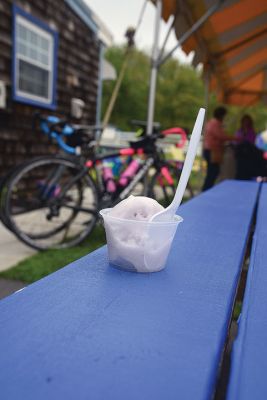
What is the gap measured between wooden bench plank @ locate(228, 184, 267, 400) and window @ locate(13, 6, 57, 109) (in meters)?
5.31

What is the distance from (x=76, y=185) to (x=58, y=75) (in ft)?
12.7

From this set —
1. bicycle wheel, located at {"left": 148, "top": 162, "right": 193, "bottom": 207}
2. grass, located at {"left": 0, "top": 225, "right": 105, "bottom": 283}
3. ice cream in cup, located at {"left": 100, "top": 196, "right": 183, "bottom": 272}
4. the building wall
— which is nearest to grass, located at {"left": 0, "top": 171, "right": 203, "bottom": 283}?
grass, located at {"left": 0, "top": 225, "right": 105, "bottom": 283}

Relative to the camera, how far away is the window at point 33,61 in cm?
560

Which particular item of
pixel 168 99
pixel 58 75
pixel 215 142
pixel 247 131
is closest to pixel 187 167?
pixel 215 142

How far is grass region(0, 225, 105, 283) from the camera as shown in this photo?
2623 millimetres

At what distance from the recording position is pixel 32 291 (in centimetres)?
66

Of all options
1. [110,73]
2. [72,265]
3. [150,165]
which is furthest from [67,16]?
[72,265]

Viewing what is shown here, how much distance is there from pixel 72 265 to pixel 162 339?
0.34 m

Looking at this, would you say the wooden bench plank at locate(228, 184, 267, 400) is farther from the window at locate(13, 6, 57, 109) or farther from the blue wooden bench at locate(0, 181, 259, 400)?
the window at locate(13, 6, 57, 109)

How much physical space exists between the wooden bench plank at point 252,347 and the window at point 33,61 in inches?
209

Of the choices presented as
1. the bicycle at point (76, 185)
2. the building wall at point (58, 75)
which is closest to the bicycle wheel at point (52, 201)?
the bicycle at point (76, 185)

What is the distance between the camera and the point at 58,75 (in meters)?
6.76

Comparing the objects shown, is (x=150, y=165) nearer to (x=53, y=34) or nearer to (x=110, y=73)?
(x=53, y=34)

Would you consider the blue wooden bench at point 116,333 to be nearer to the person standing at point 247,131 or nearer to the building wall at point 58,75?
the building wall at point 58,75
